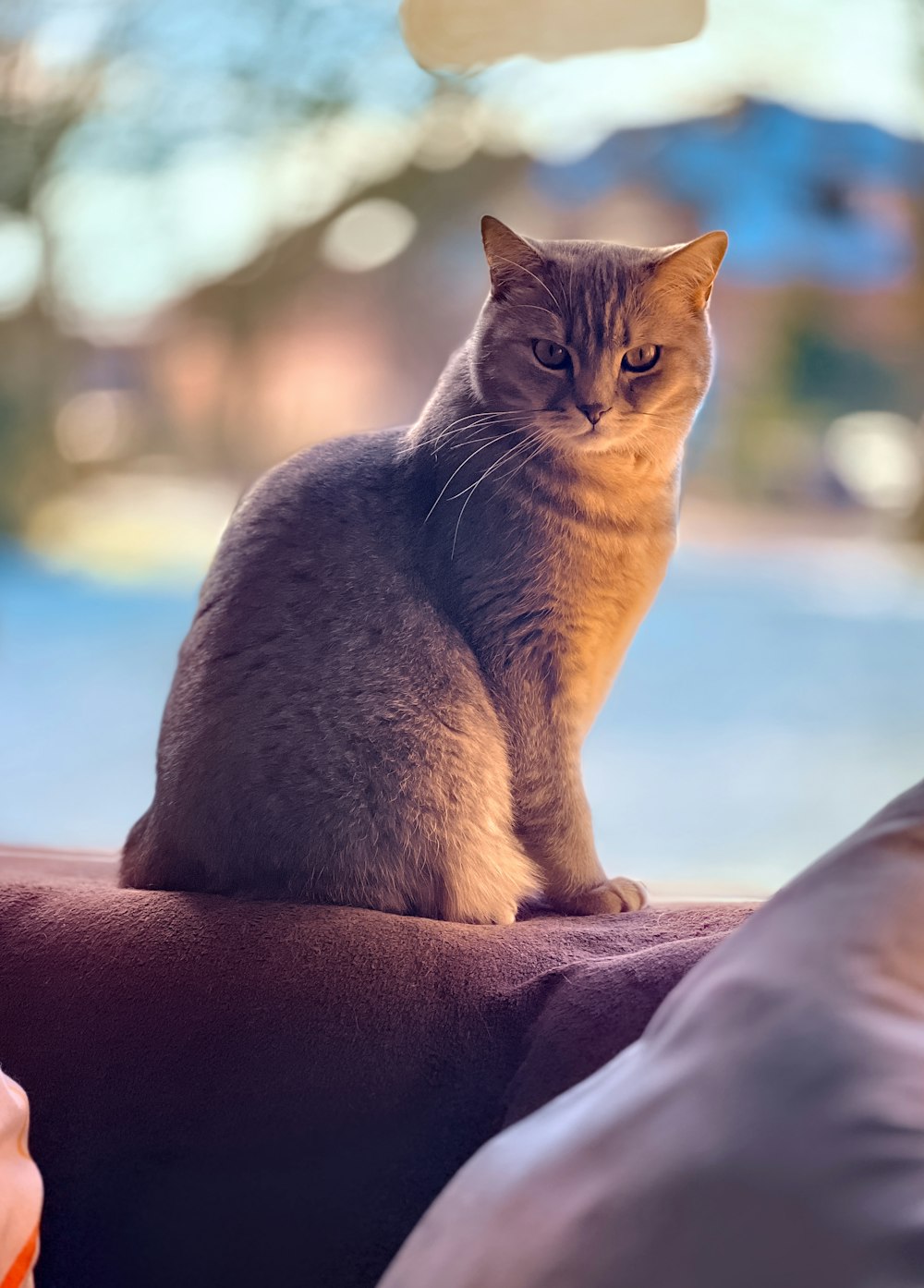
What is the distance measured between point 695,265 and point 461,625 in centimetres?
45

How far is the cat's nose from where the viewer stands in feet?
3.95

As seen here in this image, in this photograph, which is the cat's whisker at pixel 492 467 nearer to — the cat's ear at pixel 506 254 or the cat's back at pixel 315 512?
the cat's back at pixel 315 512

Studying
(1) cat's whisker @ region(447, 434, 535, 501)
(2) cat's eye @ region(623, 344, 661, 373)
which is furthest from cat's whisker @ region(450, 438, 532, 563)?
(2) cat's eye @ region(623, 344, 661, 373)

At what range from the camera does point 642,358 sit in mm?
1237

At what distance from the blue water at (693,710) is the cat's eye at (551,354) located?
2.44ft

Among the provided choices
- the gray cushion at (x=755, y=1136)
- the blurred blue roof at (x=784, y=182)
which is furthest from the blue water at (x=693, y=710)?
the gray cushion at (x=755, y=1136)

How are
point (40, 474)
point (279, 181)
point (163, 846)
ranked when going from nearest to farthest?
point (163, 846) → point (279, 181) → point (40, 474)

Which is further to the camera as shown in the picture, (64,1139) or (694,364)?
(694,364)

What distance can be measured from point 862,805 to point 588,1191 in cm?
153

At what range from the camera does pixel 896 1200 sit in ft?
1.62

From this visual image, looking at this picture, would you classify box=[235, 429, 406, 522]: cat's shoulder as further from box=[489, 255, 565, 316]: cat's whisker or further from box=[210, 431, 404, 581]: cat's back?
box=[489, 255, 565, 316]: cat's whisker

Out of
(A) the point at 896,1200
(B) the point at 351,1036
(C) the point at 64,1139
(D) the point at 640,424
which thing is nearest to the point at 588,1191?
(A) the point at 896,1200

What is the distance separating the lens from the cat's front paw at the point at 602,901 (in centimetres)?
127

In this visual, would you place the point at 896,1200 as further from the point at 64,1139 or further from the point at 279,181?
the point at 279,181
